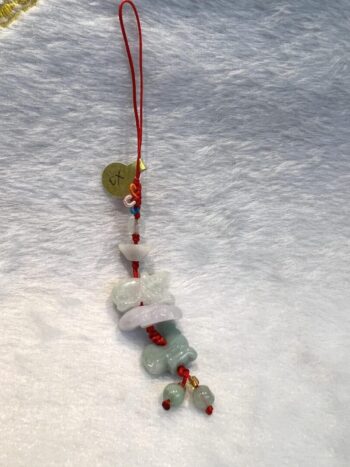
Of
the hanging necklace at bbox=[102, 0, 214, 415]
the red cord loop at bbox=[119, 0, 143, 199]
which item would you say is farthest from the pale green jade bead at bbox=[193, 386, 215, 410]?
the red cord loop at bbox=[119, 0, 143, 199]

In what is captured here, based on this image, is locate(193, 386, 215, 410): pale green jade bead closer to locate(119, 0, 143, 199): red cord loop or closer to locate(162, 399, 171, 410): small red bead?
locate(162, 399, 171, 410): small red bead

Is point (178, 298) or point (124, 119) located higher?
point (124, 119)

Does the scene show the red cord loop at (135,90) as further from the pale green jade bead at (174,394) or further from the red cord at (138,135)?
the pale green jade bead at (174,394)

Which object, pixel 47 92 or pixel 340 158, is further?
pixel 340 158

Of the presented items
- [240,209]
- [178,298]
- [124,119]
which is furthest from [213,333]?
[124,119]

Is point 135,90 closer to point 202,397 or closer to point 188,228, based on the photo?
point 188,228

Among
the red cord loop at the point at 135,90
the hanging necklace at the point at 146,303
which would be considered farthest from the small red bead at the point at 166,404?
the red cord loop at the point at 135,90

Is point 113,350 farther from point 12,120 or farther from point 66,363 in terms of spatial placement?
point 12,120
